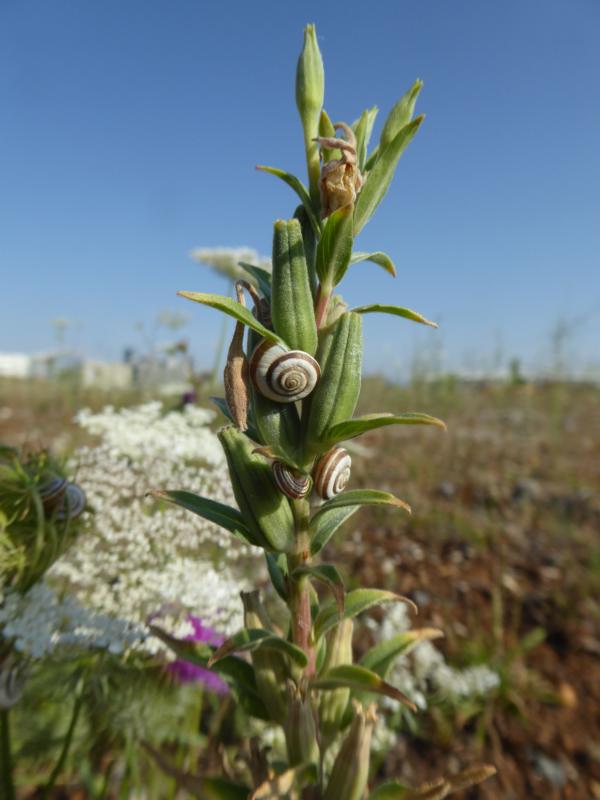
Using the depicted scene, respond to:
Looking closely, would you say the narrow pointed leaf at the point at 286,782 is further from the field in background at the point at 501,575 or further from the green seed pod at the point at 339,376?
the field in background at the point at 501,575

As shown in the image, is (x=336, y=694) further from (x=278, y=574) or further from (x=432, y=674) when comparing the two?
(x=432, y=674)

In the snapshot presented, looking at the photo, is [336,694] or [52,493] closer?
[336,694]

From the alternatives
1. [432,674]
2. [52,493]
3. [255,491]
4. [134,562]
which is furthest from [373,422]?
[432,674]

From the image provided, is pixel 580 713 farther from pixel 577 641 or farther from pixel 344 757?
pixel 344 757

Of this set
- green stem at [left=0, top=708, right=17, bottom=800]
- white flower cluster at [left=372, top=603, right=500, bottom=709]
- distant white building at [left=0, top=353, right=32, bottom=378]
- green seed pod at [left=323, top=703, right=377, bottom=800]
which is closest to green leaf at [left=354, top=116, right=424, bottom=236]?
green seed pod at [left=323, top=703, right=377, bottom=800]

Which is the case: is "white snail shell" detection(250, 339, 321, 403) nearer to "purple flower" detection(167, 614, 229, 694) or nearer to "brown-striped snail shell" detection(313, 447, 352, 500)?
"brown-striped snail shell" detection(313, 447, 352, 500)
